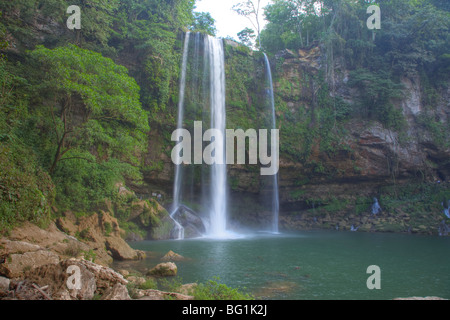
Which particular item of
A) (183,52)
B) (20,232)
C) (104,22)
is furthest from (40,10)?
(20,232)

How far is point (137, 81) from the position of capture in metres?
20.8

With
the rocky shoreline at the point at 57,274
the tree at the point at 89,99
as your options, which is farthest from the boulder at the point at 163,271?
the tree at the point at 89,99

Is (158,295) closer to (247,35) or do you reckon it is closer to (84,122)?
(84,122)

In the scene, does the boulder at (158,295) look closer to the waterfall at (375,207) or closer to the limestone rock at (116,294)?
the limestone rock at (116,294)

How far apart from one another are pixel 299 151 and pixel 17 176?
1999cm

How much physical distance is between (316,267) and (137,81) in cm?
1650

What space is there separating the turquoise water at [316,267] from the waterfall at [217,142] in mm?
6614

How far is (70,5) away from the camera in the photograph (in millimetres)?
17219

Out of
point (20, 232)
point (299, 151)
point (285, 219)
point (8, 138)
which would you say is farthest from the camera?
point (285, 219)

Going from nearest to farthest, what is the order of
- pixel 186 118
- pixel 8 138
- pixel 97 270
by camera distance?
1. pixel 97 270
2. pixel 8 138
3. pixel 186 118

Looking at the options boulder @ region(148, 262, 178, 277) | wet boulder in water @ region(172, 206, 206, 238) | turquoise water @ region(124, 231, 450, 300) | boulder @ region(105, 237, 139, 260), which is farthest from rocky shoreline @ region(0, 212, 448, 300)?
wet boulder in water @ region(172, 206, 206, 238)

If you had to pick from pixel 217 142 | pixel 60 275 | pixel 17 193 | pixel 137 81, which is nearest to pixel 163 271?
pixel 60 275

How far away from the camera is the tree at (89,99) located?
34.0ft
